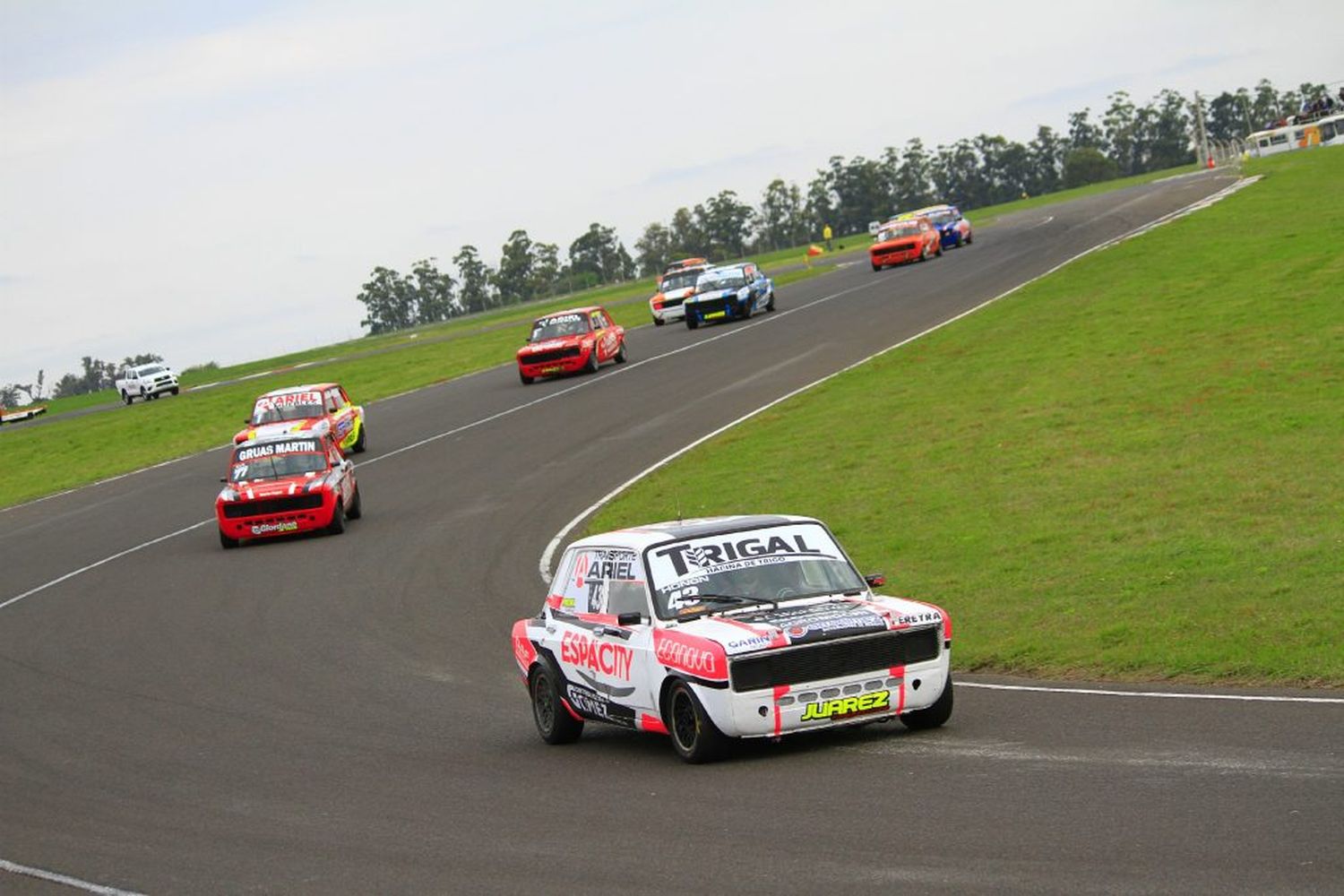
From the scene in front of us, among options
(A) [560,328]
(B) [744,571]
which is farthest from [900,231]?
(B) [744,571]

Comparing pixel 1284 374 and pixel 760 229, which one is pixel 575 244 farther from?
pixel 1284 374

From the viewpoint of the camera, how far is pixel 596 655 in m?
11.8

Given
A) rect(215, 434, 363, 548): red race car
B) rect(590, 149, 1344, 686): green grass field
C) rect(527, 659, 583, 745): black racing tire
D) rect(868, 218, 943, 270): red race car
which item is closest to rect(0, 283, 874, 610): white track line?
rect(215, 434, 363, 548): red race car

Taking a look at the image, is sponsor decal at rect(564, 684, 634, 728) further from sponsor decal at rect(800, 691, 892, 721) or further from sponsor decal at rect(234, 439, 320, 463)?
sponsor decal at rect(234, 439, 320, 463)

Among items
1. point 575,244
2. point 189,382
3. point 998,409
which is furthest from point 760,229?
point 998,409

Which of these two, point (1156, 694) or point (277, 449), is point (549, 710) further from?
point (277, 449)

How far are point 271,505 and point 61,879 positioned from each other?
1735 cm

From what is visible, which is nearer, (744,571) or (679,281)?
(744,571)

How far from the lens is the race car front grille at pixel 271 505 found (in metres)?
26.5

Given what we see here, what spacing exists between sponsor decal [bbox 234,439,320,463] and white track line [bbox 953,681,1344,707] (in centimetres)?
1666

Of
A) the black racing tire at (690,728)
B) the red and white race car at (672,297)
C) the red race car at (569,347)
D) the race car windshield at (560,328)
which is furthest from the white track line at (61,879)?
the red and white race car at (672,297)

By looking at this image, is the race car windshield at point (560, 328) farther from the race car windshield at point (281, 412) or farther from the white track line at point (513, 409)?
the race car windshield at point (281, 412)

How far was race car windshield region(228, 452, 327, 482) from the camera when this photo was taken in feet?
89.9

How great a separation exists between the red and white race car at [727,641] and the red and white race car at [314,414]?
1991 centimetres
